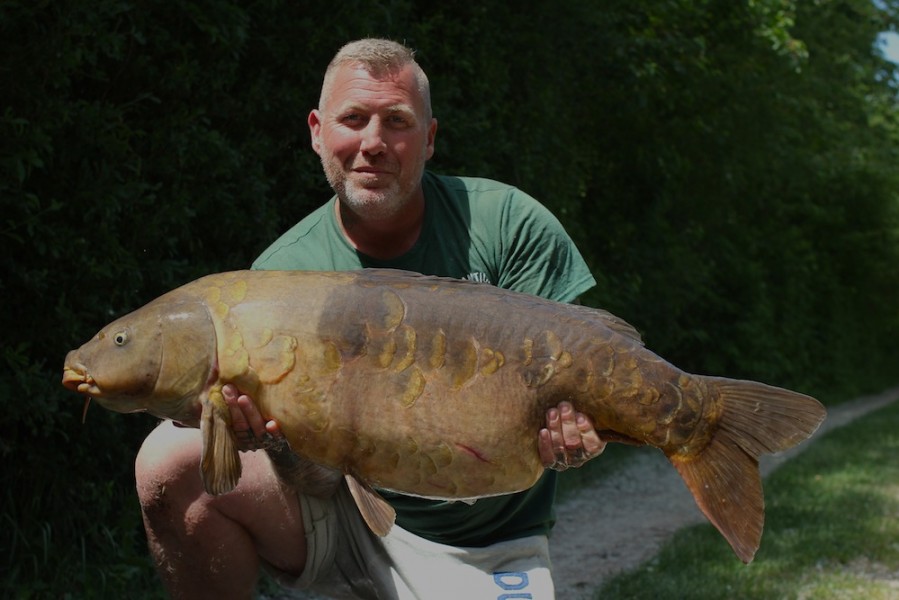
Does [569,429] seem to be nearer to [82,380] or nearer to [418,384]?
[418,384]

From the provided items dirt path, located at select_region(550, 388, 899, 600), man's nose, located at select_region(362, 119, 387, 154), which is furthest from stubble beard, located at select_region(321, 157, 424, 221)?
dirt path, located at select_region(550, 388, 899, 600)

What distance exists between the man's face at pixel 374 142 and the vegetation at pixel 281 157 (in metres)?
1.43

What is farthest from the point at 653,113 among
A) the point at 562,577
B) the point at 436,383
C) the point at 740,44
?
the point at 436,383

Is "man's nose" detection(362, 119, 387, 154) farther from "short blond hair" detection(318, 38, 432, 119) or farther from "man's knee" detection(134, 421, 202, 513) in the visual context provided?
"man's knee" detection(134, 421, 202, 513)

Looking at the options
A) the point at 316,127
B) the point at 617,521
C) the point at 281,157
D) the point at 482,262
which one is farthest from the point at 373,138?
the point at 617,521

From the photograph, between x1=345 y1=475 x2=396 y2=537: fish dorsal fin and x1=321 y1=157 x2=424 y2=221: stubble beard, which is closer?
x1=345 y1=475 x2=396 y2=537: fish dorsal fin

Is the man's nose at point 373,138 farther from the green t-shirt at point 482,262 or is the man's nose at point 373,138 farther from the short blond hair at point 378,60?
the green t-shirt at point 482,262

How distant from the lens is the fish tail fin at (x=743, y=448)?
2764 millimetres

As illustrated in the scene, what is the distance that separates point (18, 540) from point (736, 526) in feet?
10.0

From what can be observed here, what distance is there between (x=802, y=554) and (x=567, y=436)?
4.04 meters

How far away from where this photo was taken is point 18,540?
4.62 metres

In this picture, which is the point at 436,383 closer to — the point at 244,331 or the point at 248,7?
the point at 244,331

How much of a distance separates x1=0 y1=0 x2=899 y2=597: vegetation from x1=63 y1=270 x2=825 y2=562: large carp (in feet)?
5.89

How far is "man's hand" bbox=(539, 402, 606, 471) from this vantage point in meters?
2.78
